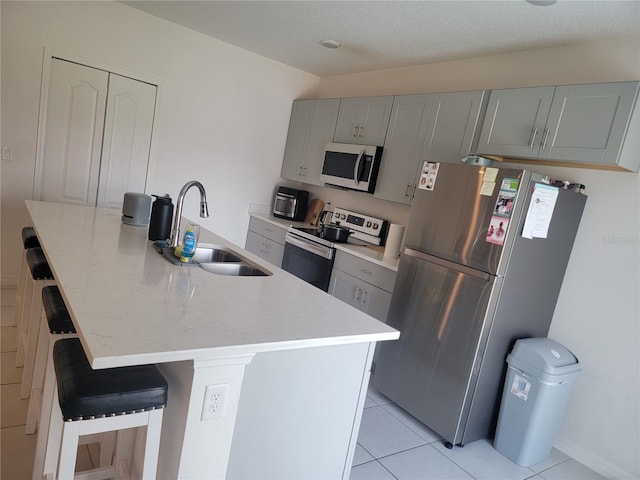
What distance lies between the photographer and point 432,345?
2.65 meters

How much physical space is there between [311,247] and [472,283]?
1.68 m

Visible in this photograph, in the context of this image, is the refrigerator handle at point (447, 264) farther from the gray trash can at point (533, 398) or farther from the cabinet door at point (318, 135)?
the cabinet door at point (318, 135)

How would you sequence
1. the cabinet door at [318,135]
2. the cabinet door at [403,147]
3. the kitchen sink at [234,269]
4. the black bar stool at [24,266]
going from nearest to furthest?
the kitchen sink at [234,269], the black bar stool at [24,266], the cabinet door at [403,147], the cabinet door at [318,135]

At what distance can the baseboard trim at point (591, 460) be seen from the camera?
243 cm

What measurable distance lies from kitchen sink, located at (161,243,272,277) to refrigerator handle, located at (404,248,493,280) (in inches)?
43.0

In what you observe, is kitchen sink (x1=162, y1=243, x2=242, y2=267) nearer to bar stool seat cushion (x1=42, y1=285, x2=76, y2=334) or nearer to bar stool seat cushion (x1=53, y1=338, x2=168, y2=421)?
bar stool seat cushion (x1=42, y1=285, x2=76, y2=334)

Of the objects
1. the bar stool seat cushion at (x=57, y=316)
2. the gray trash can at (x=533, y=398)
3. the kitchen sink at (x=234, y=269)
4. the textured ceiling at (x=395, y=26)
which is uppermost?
the textured ceiling at (x=395, y=26)

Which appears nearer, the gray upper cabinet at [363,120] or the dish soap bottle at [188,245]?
the dish soap bottle at [188,245]

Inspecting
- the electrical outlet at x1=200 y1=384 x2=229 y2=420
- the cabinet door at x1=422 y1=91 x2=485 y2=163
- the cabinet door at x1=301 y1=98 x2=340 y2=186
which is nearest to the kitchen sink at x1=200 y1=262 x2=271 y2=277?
the electrical outlet at x1=200 y1=384 x2=229 y2=420

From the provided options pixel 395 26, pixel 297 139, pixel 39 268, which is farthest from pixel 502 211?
pixel 297 139

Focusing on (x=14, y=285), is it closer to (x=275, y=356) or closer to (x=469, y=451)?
(x=275, y=356)

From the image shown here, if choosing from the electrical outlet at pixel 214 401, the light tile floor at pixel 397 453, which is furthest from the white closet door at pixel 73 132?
the electrical outlet at pixel 214 401

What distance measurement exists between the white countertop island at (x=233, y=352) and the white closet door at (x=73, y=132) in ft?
6.92

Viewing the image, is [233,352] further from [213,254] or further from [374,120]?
[374,120]
